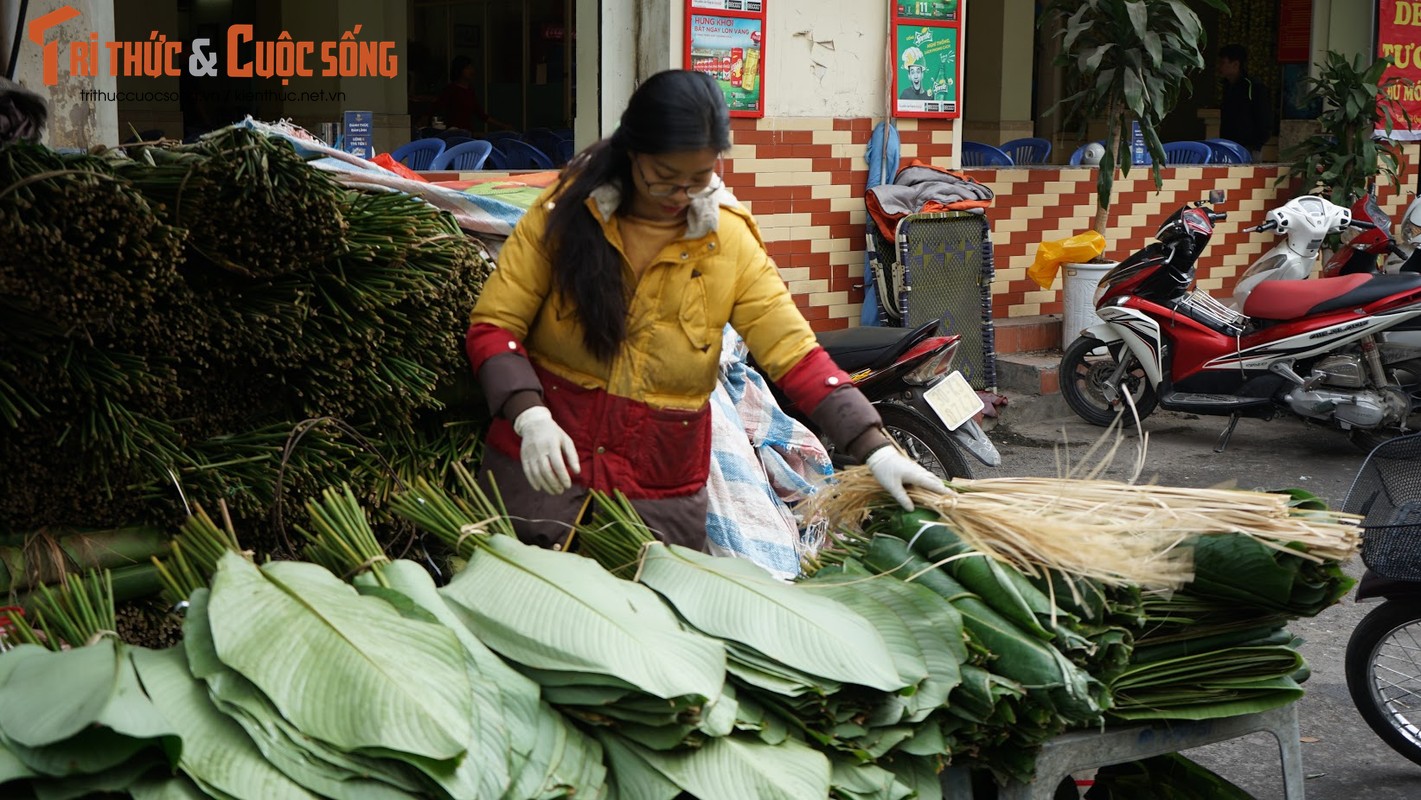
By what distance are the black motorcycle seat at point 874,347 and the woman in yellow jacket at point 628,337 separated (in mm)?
2166

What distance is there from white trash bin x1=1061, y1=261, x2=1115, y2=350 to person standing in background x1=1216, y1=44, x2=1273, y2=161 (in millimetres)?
3397

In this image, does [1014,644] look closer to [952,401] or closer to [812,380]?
[812,380]

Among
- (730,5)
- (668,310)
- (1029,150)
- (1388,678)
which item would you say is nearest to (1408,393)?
(1388,678)

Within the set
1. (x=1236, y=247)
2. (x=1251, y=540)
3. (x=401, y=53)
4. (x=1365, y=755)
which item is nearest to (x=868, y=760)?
(x=1251, y=540)

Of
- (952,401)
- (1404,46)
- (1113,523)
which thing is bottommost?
(952,401)

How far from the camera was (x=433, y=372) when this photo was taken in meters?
2.75

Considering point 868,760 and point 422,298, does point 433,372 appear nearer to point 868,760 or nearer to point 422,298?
point 422,298

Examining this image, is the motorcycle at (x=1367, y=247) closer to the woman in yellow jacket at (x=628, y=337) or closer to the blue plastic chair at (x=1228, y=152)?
the blue plastic chair at (x=1228, y=152)

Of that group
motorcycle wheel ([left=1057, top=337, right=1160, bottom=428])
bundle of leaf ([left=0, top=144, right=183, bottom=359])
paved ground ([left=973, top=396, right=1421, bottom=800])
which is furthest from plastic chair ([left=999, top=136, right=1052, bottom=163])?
bundle of leaf ([left=0, top=144, right=183, bottom=359])

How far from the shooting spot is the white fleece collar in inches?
103

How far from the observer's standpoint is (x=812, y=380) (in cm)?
263

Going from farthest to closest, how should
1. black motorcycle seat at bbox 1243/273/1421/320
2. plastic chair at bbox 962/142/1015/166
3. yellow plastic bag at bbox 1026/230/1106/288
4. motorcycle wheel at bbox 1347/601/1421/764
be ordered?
plastic chair at bbox 962/142/1015/166 < yellow plastic bag at bbox 1026/230/1106/288 < black motorcycle seat at bbox 1243/273/1421/320 < motorcycle wheel at bbox 1347/601/1421/764

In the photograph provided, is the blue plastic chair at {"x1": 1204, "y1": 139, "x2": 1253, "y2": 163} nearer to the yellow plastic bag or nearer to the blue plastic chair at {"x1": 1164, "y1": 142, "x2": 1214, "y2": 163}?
the blue plastic chair at {"x1": 1164, "y1": 142, "x2": 1214, "y2": 163}

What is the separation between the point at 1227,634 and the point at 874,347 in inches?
107
